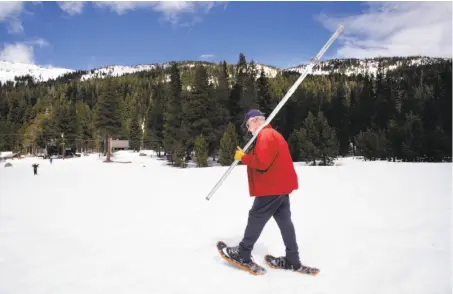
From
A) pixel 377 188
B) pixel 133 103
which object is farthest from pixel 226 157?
pixel 133 103

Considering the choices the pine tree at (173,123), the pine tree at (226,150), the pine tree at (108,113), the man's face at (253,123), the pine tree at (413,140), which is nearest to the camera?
the man's face at (253,123)

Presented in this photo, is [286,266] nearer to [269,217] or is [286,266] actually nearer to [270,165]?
[269,217]

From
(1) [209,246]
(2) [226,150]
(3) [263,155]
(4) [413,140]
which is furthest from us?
(2) [226,150]

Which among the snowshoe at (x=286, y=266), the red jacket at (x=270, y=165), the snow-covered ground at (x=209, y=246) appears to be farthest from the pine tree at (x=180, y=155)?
the red jacket at (x=270, y=165)

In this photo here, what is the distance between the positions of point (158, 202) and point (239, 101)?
39777mm

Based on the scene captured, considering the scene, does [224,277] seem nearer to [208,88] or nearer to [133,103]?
[208,88]

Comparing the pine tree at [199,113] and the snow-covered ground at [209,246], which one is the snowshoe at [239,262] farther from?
the pine tree at [199,113]

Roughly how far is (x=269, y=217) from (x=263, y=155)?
34.6 inches

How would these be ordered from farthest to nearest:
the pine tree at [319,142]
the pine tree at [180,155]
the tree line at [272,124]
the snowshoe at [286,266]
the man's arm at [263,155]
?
the pine tree at [180,155], the tree line at [272,124], the pine tree at [319,142], the snowshoe at [286,266], the man's arm at [263,155]

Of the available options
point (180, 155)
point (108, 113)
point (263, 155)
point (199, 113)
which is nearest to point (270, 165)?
point (263, 155)

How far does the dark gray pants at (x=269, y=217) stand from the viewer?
417cm

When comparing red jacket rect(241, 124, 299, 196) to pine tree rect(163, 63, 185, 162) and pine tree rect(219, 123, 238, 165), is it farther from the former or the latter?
pine tree rect(163, 63, 185, 162)

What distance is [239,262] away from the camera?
A: 4.33m

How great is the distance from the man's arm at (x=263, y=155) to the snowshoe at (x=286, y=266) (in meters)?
1.35
